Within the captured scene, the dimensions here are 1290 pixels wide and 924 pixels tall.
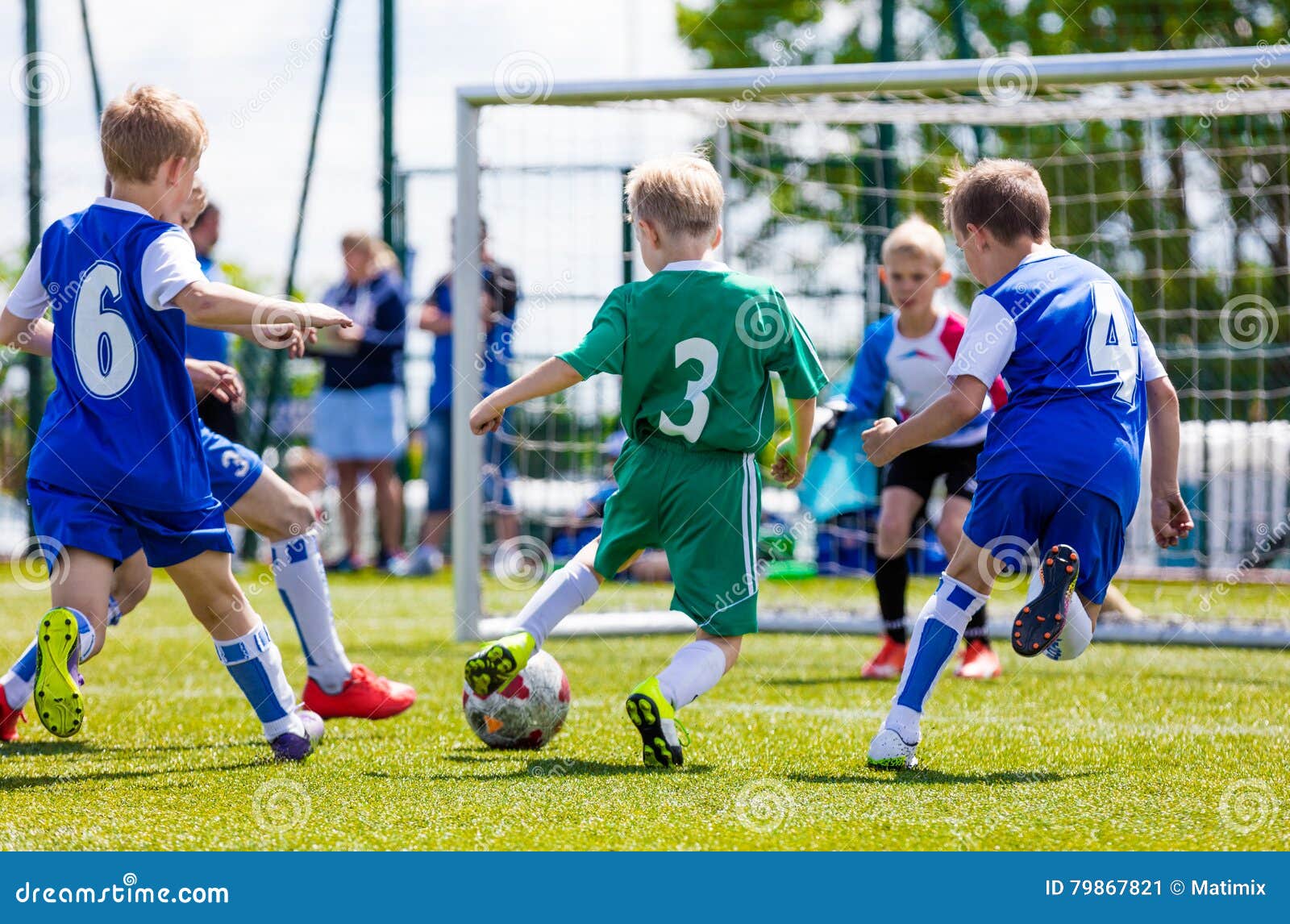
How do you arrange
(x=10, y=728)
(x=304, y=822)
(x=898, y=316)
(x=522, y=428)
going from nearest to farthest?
(x=304, y=822)
(x=10, y=728)
(x=898, y=316)
(x=522, y=428)

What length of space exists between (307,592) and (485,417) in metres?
1.10

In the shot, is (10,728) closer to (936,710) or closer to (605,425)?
(936,710)

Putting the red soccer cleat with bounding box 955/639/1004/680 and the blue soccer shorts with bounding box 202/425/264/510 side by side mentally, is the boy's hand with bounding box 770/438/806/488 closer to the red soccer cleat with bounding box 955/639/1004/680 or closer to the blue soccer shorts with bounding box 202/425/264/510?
the blue soccer shorts with bounding box 202/425/264/510

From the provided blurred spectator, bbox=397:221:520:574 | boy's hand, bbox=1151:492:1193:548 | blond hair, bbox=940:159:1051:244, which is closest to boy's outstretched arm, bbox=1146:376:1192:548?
boy's hand, bbox=1151:492:1193:548

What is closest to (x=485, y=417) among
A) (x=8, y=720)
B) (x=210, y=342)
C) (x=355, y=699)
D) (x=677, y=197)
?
(x=677, y=197)

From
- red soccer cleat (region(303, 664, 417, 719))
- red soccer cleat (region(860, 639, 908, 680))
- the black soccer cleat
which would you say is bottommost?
red soccer cleat (region(860, 639, 908, 680))

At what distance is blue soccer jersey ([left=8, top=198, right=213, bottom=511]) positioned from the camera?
3320mm

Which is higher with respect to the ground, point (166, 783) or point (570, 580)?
point (570, 580)

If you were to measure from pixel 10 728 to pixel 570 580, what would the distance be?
1677 millimetres

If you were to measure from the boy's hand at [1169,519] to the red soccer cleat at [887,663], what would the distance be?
6.45 ft

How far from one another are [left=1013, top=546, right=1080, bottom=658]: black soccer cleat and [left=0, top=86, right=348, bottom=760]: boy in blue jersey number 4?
167 cm

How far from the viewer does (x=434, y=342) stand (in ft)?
33.6

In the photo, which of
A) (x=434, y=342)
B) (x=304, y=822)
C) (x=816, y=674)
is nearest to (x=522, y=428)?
(x=434, y=342)

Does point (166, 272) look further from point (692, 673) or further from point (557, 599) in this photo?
point (692, 673)
